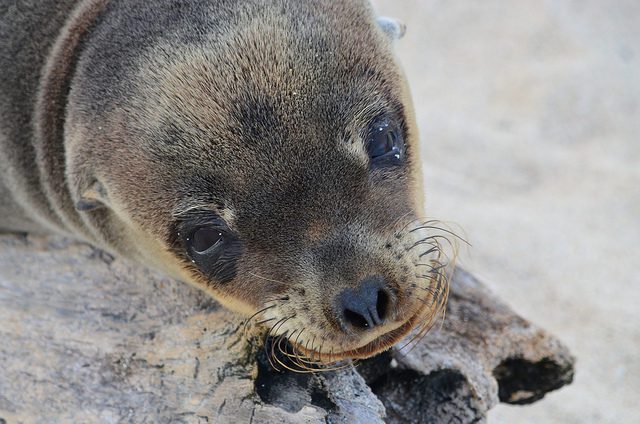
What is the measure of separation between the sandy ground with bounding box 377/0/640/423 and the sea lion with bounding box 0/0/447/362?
2.94m

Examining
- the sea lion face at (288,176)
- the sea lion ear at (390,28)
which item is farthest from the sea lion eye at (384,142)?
the sea lion ear at (390,28)

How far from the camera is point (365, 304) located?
2312 millimetres

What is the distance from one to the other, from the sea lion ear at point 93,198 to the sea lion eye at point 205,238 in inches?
23.4

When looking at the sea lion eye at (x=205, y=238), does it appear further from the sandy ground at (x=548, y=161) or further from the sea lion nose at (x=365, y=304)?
the sandy ground at (x=548, y=161)

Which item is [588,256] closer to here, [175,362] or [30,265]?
[175,362]

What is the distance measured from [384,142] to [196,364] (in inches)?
54.5

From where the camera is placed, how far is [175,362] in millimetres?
3002

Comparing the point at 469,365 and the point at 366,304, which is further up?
the point at 469,365

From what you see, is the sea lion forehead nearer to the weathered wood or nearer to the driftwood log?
the driftwood log

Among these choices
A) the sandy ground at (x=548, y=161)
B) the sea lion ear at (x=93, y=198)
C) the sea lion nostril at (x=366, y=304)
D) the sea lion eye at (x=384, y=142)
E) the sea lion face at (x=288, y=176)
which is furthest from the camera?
the sandy ground at (x=548, y=161)

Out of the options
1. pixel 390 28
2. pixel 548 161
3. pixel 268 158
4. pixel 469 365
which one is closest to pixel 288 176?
pixel 268 158

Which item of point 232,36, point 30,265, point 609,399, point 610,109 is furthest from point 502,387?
point 610,109

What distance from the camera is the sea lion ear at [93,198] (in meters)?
3.06

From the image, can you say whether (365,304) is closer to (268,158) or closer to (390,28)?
(268,158)
